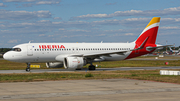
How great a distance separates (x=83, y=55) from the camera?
125ft

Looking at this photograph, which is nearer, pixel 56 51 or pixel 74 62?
pixel 74 62

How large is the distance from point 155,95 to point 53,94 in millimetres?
5812

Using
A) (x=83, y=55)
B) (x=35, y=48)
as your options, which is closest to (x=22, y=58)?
(x=35, y=48)

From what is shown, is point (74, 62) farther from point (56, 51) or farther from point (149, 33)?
point (149, 33)

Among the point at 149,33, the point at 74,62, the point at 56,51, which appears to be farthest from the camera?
the point at 149,33

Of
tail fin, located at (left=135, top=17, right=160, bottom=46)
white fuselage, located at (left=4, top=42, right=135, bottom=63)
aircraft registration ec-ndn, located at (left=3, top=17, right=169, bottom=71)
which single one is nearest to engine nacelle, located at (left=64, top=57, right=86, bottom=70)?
aircraft registration ec-ndn, located at (left=3, top=17, right=169, bottom=71)

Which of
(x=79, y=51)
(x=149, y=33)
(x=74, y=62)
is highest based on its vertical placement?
(x=149, y=33)

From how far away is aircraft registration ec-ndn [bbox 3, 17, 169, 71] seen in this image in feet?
120

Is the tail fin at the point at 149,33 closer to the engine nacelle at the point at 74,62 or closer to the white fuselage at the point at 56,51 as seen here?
the white fuselage at the point at 56,51

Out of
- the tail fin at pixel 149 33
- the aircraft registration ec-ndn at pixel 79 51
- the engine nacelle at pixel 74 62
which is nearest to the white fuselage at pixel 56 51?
the aircraft registration ec-ndn at pixel 79 51

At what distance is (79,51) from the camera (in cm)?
3953

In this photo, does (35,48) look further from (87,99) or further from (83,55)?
(87,99)

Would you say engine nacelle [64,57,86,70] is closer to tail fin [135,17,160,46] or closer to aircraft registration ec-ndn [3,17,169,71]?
aircraft registration ec-ndn [3,17,169,71]

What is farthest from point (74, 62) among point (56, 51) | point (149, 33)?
point (149, 33)
